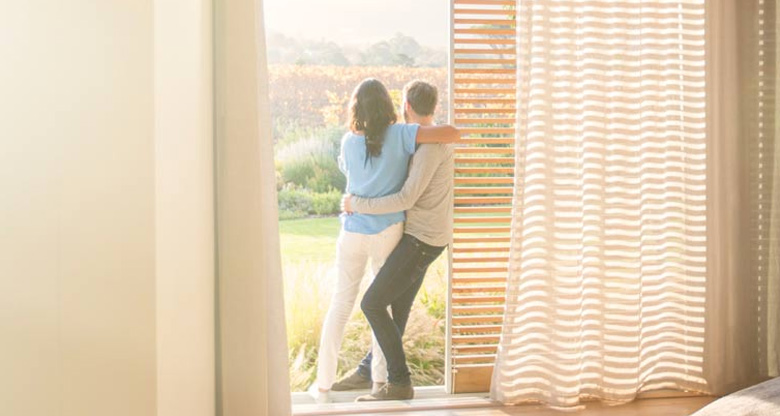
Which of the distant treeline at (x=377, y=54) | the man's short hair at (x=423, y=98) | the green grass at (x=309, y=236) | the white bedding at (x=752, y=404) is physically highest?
the distant treeline at (x=377, y=54)

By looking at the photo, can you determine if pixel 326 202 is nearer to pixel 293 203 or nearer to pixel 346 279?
pixel 293 203

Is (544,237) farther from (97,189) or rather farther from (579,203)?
(97,189)

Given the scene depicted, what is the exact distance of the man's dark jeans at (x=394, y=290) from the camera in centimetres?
386

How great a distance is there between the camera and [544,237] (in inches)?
146

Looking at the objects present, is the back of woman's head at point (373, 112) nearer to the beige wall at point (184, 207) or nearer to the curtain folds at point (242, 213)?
the curtain folds at point (242, 213)

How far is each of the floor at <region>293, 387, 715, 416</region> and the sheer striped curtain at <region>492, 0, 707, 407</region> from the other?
65mm

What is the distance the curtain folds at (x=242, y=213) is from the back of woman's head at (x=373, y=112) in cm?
69

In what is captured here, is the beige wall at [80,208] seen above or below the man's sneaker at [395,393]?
above

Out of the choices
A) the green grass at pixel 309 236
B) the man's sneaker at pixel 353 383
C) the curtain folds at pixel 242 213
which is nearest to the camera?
the curtain folds at pixel 242 213

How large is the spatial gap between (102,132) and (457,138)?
7.61ft

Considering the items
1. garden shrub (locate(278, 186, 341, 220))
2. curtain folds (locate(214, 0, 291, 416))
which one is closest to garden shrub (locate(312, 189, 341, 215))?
garden shrub (locate(278, 186, 341, 220))

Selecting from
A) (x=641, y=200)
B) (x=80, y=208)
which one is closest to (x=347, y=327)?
(x=641, y=200)

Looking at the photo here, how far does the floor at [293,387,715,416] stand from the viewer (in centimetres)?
366

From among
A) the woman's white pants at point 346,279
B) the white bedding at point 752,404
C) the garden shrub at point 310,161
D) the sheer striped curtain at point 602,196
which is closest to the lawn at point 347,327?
the garden shrub at point 310,161
